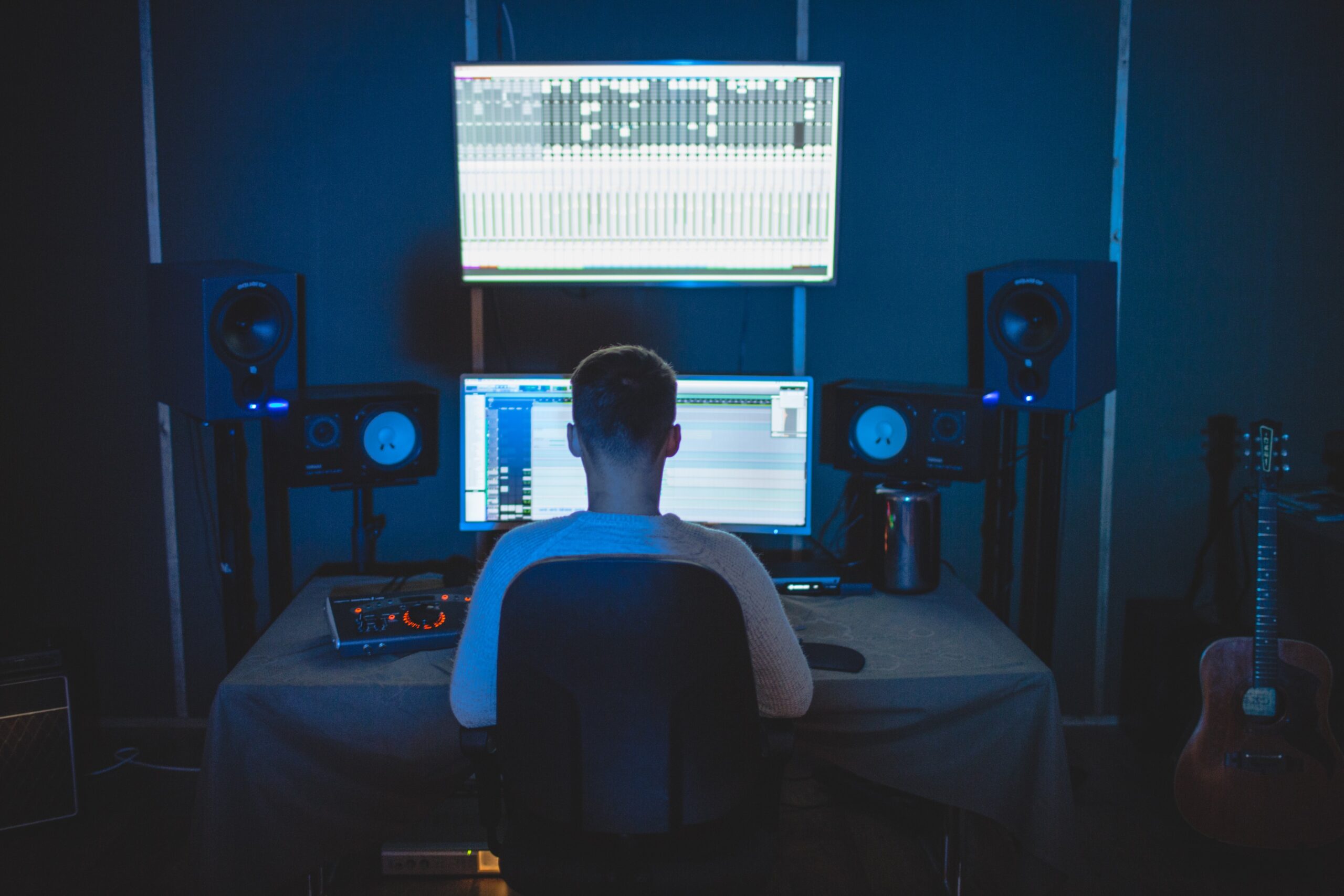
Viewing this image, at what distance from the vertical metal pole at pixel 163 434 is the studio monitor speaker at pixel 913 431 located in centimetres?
192

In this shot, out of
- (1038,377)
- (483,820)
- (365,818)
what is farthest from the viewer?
(1038,377)

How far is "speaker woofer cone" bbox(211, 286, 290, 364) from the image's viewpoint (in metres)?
2.23

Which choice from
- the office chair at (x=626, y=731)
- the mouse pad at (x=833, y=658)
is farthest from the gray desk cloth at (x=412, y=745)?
the office chair at (x=626, y=731)

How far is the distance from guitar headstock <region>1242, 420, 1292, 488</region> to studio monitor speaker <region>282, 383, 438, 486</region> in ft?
6.79

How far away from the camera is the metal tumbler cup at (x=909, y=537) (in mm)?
2295

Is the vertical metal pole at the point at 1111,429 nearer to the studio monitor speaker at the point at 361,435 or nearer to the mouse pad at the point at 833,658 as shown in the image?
the mouse pad at the point at 833,658

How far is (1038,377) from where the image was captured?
7.70 feet

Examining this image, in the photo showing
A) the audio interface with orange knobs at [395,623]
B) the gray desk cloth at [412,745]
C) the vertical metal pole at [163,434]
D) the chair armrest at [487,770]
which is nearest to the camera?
the chair armrest at [487,770]

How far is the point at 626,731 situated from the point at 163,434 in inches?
83.5

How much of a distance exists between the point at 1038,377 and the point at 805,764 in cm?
133

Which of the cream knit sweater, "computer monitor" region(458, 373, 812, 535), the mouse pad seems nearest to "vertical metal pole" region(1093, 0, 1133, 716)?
"computer monitor" region(458, 373, 812, 535)

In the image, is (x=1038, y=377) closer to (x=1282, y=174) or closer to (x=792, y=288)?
(x=792, y=288)

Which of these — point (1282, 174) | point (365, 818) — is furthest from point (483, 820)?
point (1282, 174)

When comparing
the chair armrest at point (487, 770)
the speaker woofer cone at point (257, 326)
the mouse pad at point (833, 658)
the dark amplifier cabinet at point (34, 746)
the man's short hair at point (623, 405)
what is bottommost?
the dark amplifier cabinet at point (34, 746)
